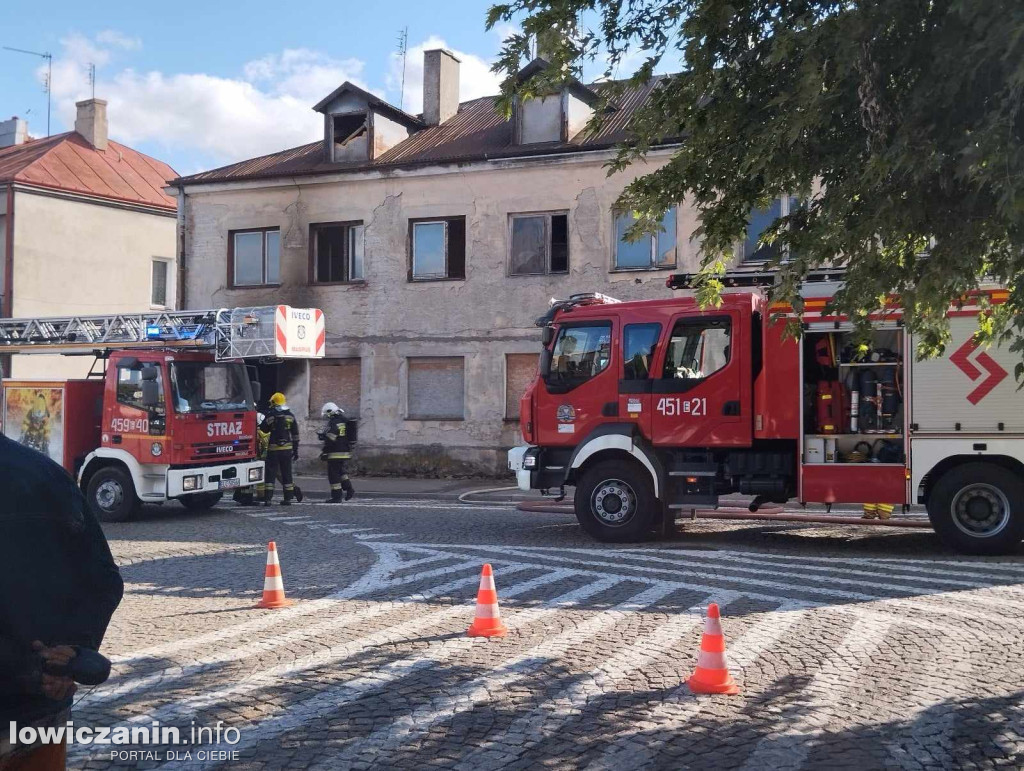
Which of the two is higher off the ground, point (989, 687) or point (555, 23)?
point (555, 23)

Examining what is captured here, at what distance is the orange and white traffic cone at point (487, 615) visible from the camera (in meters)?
7.38

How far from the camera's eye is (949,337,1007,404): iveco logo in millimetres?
11008

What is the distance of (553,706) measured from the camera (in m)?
5.73

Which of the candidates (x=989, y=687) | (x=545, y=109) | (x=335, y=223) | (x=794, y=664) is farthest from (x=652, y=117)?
(x=335, y=223)

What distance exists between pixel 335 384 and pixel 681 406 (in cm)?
1467

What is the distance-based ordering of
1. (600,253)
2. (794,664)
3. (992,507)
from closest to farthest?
(794,664)
(992,507)
(600,253)

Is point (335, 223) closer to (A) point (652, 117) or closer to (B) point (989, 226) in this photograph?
(A) point (652, 117)

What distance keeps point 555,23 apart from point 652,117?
2.92 feet

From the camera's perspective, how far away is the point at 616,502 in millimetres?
12227

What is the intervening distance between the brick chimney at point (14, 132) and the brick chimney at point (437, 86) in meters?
17.6

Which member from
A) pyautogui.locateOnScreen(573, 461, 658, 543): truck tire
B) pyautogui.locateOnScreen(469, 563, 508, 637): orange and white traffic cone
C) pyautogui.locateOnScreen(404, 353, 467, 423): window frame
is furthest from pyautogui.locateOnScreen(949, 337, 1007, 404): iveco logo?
pyautogui.locateOnScreen(404, 353, 467, 423): window frame

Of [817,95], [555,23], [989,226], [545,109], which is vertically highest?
[545,109]

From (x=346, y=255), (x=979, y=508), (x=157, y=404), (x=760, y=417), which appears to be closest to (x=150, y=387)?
(x=157, y=404)

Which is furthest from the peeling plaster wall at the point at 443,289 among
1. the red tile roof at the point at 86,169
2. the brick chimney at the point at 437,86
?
the red tile roof at the point at 86,169
